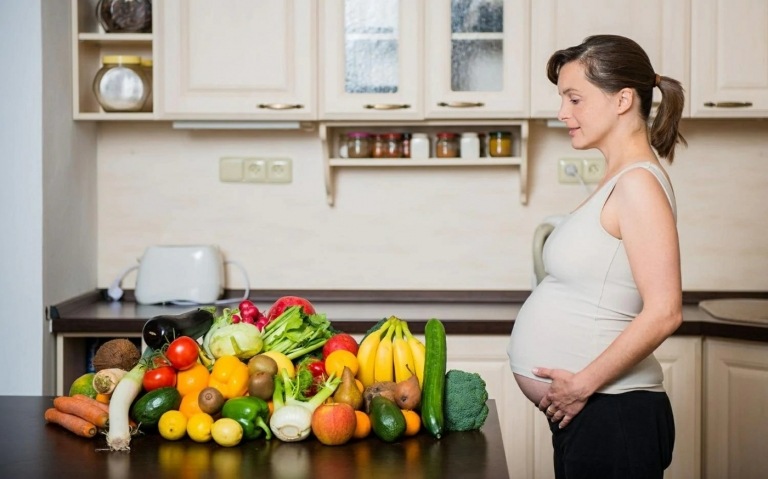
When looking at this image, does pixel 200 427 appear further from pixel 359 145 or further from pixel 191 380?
pixel 359 145

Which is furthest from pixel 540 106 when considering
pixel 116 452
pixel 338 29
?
pixel 116 452

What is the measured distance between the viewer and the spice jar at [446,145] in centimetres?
319

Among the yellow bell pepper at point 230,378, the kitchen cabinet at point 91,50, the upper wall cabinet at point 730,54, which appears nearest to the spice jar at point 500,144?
the upper wall cabinet at point 730,54

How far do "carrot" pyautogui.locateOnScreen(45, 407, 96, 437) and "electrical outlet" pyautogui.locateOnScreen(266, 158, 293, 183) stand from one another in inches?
68.7

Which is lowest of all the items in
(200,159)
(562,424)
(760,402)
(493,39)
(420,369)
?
(760,402)

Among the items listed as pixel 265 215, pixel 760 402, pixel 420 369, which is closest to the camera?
pixel 420 369

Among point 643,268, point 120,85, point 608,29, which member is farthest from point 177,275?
point 643,268

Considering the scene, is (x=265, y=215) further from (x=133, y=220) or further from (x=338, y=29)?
(x=338, y=29)

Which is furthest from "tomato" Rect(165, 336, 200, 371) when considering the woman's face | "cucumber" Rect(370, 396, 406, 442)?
the woman's face

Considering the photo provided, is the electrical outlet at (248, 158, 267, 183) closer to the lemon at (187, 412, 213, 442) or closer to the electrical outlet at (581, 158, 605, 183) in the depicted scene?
the electrical outlet at (581, 158, 605, 183)

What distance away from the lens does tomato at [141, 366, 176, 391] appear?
1.63 m

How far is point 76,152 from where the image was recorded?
3.16 m

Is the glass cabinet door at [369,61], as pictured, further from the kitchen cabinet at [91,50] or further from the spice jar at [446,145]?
the kitchen cabinet at [91,50]

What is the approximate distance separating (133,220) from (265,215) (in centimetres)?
47
